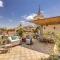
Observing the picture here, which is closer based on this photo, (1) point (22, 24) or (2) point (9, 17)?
(1) point (22, 24)

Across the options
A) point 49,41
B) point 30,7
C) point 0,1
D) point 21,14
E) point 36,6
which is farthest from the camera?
point 21,14

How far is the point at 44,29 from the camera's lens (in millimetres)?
13320

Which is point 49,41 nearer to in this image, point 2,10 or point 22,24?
point 22,24

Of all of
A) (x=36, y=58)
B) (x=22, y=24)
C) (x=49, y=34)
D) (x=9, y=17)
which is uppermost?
(x=9, y=17)

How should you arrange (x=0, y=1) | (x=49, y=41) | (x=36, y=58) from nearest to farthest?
(x=36, y=58), (x=49, y=41), (x=0, y=1)

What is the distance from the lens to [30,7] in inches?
628

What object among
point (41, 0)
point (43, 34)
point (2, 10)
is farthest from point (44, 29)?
point (2, 10)

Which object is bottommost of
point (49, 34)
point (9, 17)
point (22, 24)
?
point (49, 34)

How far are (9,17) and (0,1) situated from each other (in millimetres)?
5432

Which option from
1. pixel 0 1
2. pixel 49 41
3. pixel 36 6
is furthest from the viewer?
pixel 36 6

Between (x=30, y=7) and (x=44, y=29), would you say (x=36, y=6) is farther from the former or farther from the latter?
(x=44, y=29)

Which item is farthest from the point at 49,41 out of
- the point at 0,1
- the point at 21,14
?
the point at 21,14

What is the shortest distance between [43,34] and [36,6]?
3.74m

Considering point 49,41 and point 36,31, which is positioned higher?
point 36,31
